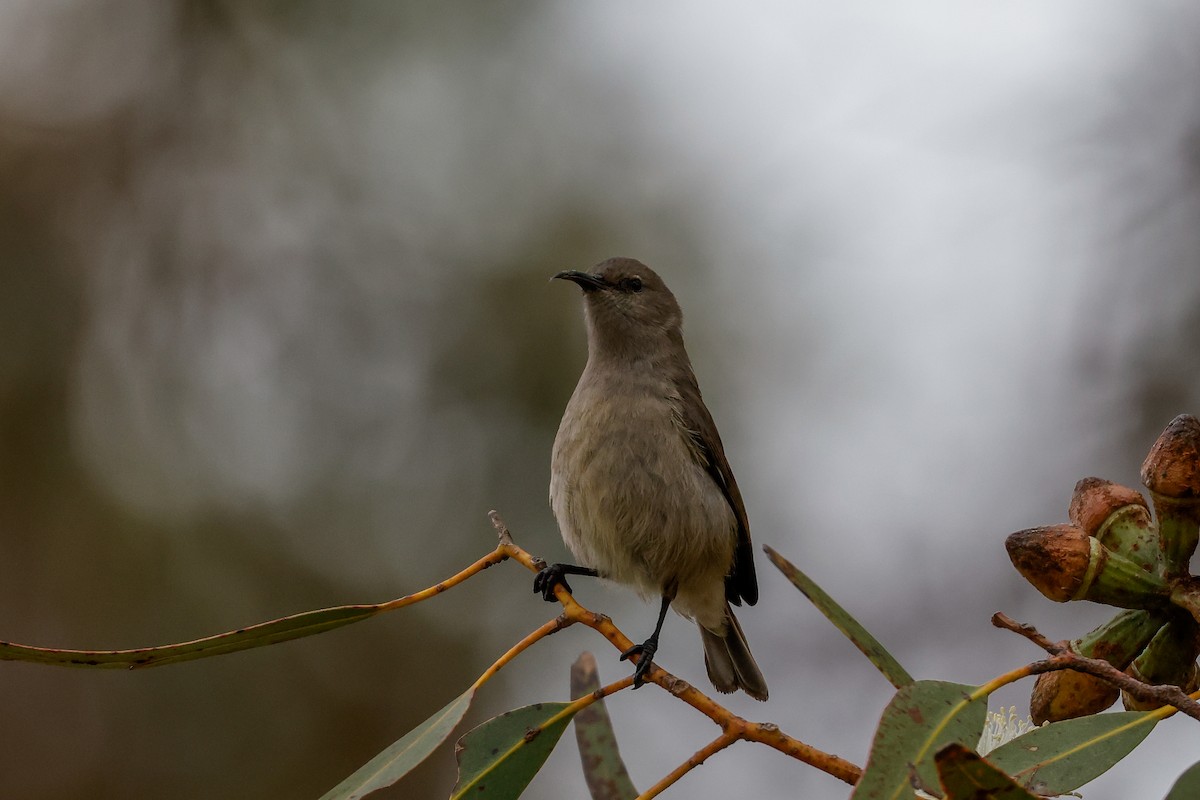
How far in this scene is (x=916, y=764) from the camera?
1.51 m

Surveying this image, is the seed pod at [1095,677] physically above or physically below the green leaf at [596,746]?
above

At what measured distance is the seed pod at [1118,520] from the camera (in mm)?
1563

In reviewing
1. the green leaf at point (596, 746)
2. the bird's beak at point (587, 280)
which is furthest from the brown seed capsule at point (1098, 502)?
the bird's beak at point (587, 280)

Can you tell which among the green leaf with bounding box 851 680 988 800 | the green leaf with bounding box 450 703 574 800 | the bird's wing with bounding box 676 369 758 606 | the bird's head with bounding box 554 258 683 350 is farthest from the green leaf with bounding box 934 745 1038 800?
the bird's head with bounding box 554 258 683 350

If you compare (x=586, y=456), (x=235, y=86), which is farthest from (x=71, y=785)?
(x=235, y=86)

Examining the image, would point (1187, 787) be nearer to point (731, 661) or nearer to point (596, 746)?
point (596, 746)

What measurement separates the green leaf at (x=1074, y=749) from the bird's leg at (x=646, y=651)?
622 millimetres

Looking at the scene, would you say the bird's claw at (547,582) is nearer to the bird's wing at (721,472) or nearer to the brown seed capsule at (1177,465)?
the bird's wing at (721,472)

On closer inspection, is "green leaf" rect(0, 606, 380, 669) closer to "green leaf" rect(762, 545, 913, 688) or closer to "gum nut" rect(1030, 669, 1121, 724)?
"green leaf" rect(762, 545, 913, 688)

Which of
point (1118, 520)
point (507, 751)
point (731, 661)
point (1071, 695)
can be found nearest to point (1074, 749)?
point (1071, 695)

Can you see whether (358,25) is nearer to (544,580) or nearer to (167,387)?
(167,387)

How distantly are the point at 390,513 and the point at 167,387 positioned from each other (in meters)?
1.53

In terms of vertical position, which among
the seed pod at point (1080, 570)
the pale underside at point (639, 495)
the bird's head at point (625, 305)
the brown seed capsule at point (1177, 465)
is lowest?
the seed pod at point (1080, 570)

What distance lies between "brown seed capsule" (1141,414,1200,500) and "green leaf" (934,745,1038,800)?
52 centimetres
